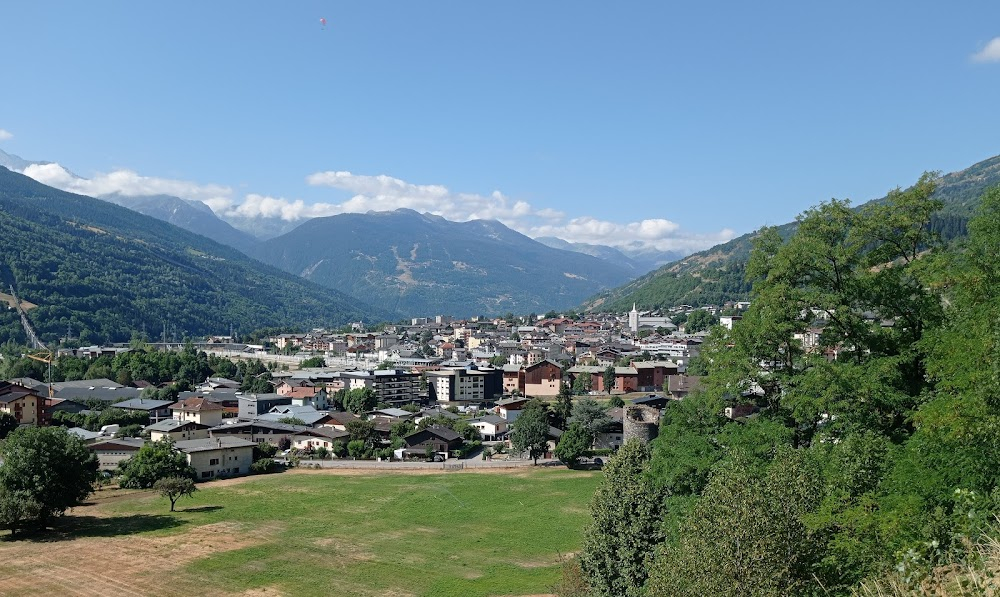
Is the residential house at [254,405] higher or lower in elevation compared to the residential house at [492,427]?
higher

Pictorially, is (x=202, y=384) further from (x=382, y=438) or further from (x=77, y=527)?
(x=77, y=527)

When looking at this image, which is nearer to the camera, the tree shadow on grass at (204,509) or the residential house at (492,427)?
the tree shadow on grass at (204,509)

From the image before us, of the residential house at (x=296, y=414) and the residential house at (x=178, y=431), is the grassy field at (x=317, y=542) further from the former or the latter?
the residential house at (x=296, y=414)

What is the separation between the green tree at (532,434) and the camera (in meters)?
48.7

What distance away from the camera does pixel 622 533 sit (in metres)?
16.6

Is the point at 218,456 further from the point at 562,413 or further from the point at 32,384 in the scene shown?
the point at 32,384

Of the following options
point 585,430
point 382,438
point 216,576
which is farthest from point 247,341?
point 216,576

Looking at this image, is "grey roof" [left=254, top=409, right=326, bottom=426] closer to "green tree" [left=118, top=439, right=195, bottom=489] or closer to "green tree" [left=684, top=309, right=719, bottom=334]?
"green tree" [left=118, top=439, right=195, bottom=489]

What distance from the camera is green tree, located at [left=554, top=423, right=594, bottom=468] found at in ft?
148

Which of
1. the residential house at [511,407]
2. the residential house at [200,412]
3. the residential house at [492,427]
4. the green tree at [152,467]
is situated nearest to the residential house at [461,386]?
the residential house at [511,407]

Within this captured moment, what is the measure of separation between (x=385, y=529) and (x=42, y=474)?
13.8 metres

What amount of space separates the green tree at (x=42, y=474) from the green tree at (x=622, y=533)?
75.6 feet

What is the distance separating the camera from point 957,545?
8211 millimetres

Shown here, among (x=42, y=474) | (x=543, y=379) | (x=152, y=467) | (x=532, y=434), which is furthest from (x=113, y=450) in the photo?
(x=543, y=379)
